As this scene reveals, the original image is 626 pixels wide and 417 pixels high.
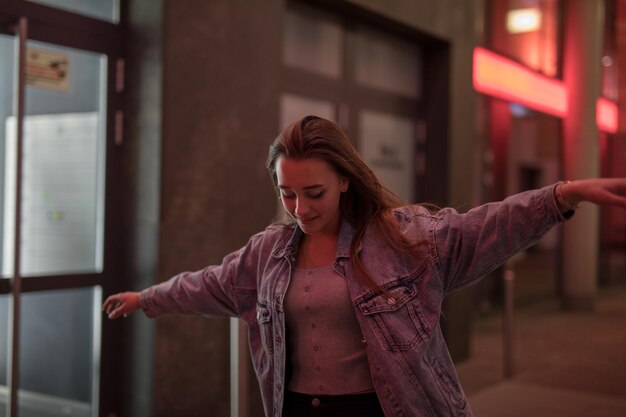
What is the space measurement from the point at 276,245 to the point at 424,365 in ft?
1.85

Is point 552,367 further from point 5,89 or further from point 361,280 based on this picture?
point 361,280

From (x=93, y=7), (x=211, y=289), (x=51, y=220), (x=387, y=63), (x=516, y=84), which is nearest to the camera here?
(x=211, y=289)

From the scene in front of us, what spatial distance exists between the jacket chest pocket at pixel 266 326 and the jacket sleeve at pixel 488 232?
51cm

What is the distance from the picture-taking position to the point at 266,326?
7.31 ft

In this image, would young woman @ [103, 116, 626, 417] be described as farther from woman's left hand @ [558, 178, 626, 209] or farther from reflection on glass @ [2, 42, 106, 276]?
reflection on glass @ [2, 42, 106, 276]

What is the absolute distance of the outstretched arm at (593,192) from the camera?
5.76 feet

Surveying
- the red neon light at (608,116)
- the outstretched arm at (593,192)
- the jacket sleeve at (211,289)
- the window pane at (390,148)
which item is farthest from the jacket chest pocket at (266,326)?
the red neon light at (608,116)

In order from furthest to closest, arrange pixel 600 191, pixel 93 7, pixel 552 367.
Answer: pixel 552 367, pixel 93 7, pixel 600 191

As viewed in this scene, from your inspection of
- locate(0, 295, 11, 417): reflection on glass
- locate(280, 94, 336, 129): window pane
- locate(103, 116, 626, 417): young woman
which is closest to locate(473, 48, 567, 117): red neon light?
locate(280, 94, 336, 129): window pane

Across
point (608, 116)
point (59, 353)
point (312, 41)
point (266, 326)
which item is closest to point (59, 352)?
point (59, 353)

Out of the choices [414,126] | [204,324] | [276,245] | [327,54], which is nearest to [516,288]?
[414,126]

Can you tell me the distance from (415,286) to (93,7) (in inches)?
118

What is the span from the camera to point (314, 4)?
5863mm

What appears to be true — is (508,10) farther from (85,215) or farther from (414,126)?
(85,215)
